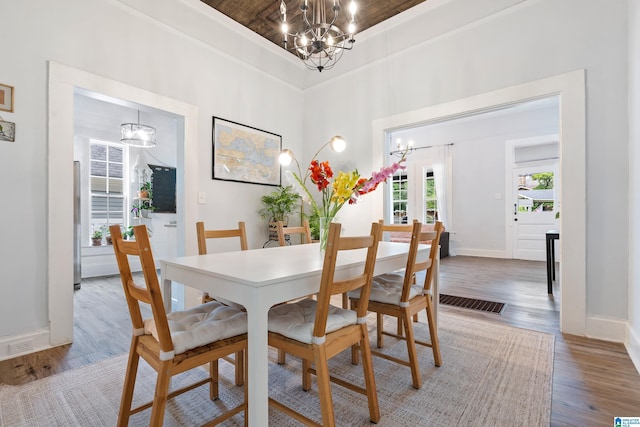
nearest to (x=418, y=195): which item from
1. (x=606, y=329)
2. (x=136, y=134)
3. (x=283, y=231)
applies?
(x=606, y=329)

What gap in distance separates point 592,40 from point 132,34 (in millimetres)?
3798

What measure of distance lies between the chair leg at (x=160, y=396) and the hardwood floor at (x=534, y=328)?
131 cm

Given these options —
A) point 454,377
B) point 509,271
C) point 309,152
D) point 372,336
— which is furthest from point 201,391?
point 509,271

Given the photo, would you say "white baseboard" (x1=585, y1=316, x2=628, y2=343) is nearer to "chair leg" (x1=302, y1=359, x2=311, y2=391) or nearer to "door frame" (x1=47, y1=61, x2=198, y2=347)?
"chair leg" (x1=302, y1=359, x2=311, y2=391)

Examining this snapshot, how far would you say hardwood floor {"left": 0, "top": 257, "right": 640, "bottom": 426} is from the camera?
60.9 inches

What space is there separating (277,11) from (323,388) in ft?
11.1

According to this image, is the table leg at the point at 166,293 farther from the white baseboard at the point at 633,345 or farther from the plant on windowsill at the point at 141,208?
the plant on windowsill at the point at 141,208

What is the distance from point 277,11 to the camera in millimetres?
3117

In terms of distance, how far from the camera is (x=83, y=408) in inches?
60.1

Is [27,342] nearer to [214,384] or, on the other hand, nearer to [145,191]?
[214,384]

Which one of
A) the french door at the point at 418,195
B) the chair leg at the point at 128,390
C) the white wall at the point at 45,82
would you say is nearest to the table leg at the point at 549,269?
the french door at the point at 418,195

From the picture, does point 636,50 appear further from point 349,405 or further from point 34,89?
point 34,89

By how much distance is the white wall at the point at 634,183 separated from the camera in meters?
1.99

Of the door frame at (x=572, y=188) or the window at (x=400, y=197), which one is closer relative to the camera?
the door frame at (x=572, y=188)
